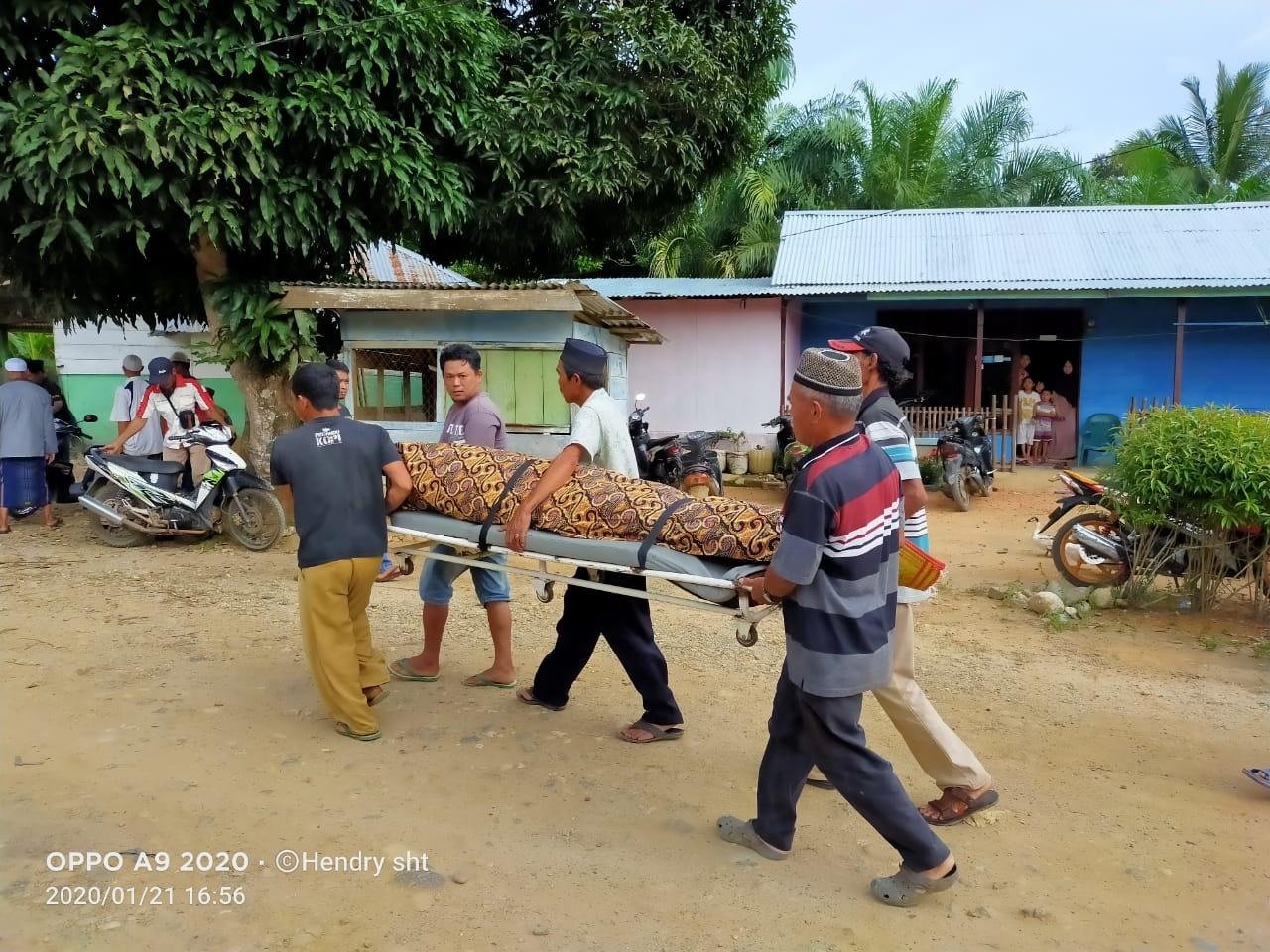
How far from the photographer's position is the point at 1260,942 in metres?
2.51

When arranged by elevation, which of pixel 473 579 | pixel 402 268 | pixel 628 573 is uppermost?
pixel 402 268

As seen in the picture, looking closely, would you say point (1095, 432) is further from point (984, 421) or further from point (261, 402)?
point (261, 402)

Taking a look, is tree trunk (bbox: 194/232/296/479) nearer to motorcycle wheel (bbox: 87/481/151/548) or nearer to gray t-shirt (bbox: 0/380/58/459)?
motorcycle wheel (bbox: 87/481/151/548)

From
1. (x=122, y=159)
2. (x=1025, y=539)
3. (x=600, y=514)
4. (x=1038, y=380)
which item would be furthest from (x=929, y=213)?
(x=600, y=514)

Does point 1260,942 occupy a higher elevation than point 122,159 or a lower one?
lower

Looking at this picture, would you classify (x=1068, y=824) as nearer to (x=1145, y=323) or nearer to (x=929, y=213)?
(x=1145, y=323)

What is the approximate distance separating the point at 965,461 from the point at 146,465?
869cm

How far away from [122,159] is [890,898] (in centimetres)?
673

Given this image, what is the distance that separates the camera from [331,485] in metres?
3.61

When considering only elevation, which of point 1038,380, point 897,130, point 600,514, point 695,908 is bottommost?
point 695,908

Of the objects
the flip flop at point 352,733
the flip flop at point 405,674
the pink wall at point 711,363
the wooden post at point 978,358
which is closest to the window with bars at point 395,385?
the flip flop at point 405,674

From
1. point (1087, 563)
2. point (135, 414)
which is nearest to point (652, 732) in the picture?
point (1087, 563)

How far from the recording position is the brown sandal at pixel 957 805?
315 centimetres

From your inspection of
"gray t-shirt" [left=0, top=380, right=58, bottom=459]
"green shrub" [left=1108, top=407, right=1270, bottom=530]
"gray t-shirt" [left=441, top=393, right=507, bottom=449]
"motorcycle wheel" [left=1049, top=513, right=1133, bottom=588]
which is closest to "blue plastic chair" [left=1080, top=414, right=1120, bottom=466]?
"motorcycle wheel" [left=1049, top=513, right=1133, bottom=588]
